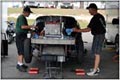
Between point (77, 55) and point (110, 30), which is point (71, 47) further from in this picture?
point (110, 30)

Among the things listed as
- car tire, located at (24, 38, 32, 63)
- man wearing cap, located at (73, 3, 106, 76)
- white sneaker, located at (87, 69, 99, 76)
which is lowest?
white sneaker, located at (87, 69, 99, 76)

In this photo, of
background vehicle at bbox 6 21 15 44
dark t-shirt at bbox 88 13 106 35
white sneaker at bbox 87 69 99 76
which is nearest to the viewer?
dark t-shirt at bbox 88 13 106 35

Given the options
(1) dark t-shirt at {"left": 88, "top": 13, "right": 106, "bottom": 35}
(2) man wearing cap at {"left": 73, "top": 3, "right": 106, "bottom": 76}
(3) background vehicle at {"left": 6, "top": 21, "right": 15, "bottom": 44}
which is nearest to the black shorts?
(2) man wearing cap at {"left": 73, "top": 3, "right": 106, "bottom": 76}

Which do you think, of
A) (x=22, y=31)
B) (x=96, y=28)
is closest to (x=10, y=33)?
(x=22, y=31)

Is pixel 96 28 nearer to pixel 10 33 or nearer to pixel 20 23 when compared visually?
pixel 20 23

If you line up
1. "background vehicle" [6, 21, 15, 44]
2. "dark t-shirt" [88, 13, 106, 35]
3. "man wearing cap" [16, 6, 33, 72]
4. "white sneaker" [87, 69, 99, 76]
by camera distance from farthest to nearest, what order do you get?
"background vehicle" [6, 21, 15, 44], "man wearing cap" [16, 6, 33, 72], "white sneaker" [87, 69, 99, 76], "dark t-shirt" [88, 13, 106, 35]

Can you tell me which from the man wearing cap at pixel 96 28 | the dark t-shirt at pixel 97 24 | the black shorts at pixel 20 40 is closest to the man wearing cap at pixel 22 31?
the black shorts at pixel 20 40

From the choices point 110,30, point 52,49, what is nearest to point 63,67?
point 52,49

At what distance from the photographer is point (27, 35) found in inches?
428

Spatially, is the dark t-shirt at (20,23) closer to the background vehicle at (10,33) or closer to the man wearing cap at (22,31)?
the man wearing cap at (22,31)

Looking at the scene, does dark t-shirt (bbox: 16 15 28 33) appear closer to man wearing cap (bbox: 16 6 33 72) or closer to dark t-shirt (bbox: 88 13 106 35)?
man wearing cap (bbox: 16 6 33 72)

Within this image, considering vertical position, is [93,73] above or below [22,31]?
below

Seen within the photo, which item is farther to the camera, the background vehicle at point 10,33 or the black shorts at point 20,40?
the background vehicle at point 10,33

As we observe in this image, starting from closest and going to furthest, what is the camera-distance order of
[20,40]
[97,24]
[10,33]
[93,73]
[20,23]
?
[97,24]
[93,73]
[20,23]
[20,40]
[10,33]
